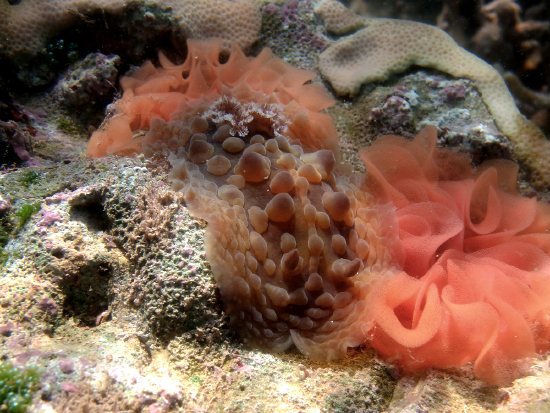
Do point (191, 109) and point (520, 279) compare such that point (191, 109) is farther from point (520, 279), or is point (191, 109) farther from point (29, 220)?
point (520, 279)

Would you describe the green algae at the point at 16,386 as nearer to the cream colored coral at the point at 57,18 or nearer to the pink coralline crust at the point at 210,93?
the pink coralline crust at the point at 210,93

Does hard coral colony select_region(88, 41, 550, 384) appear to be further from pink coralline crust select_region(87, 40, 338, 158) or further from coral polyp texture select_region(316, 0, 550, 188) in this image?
coral polyp texture select_region(316, 0, 550, 188)

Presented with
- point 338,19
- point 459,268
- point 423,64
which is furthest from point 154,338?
point 338,19

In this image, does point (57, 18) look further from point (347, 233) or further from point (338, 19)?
point (347, 233)

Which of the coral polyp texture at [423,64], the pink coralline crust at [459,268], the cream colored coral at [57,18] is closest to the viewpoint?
the pink coralline crust at [459,268]

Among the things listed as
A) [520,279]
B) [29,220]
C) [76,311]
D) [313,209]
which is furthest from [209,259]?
[520,279]

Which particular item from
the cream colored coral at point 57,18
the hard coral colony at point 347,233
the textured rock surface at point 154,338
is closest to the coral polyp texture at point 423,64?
the hard coral colony at point 347,233
